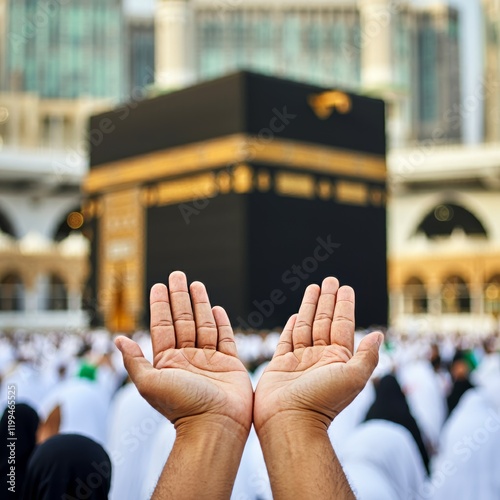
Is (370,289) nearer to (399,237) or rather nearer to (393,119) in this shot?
(399,237)

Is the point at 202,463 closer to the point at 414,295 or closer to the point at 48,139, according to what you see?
the point at 414,295

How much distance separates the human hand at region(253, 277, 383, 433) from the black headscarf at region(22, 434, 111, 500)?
0.53 metres

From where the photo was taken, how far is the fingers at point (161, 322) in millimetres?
1194

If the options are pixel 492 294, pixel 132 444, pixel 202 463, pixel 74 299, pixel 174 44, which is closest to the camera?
pixel 202 463

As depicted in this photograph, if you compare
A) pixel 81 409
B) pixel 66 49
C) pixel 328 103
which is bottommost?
pixel 81 409

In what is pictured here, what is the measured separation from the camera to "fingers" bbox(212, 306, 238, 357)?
1.25m

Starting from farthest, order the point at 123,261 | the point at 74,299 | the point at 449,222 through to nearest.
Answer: the point at 449,222 → the point at 74,299 → the point at 123,261

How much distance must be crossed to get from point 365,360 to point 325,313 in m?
0.14

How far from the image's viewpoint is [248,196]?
1130 centimetres

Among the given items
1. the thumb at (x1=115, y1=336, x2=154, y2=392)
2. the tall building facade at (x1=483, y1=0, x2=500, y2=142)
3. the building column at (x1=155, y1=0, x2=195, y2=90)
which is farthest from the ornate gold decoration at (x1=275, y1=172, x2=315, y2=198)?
the tall building facade at (x1=483, y1=0, x2=500, y2=142)

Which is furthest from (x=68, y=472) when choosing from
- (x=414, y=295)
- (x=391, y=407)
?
(x=414, y=295)

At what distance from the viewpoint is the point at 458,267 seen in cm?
1977

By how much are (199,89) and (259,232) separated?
102 inches

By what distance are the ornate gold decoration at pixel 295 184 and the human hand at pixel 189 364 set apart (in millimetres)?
10554
